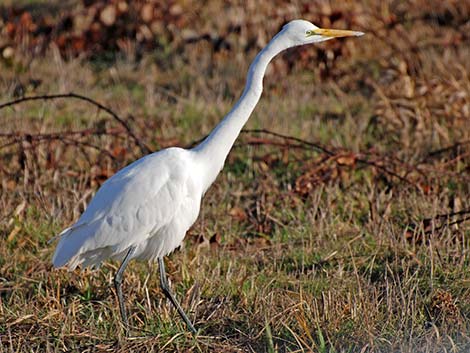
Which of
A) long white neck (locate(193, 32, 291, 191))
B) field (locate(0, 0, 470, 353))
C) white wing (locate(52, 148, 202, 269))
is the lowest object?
field (locate(0, 0, 470, 353))

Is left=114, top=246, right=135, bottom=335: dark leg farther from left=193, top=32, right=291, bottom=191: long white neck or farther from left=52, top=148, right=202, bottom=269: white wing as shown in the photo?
left=193, top=32, right=291, bottom=191: long white neck

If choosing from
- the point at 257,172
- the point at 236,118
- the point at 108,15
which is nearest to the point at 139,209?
the point at 236,118

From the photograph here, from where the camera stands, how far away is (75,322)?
4633mm

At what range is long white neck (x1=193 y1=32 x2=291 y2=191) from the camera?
4.54 meters

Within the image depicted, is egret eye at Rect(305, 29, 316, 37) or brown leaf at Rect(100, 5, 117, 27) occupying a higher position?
egret eye at Rect(305, 29, 316, 37)

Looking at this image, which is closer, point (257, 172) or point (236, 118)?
point (236, 118)

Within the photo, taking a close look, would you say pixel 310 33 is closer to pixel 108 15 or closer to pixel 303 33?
pixel 303 33

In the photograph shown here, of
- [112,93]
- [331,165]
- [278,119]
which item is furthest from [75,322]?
[112,93]

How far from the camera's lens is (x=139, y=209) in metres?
4.67

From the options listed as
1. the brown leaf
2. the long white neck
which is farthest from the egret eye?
the brown leaf

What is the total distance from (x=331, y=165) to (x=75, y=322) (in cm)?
280

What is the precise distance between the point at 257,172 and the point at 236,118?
2504 millimetres

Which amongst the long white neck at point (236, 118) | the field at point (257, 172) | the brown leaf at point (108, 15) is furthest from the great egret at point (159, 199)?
the brown leaf at point (108, 15)

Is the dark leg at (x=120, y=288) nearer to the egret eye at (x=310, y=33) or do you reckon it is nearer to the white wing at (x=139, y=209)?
the white wing at (x=139, y=209)
